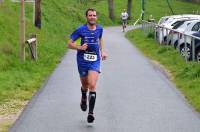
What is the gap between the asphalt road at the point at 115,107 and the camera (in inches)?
362

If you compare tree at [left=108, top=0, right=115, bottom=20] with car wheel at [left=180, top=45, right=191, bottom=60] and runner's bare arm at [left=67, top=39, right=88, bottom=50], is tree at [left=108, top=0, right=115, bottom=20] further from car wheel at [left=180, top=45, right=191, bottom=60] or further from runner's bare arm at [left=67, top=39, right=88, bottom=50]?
runner's bare arm at [left=67, top=39, right=88, bottom=50]

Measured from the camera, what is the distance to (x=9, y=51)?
712 inches

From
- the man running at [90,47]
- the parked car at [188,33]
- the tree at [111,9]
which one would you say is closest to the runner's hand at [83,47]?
the man running at [90,47]

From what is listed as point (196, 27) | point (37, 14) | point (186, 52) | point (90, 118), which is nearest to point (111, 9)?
point (37, 14)

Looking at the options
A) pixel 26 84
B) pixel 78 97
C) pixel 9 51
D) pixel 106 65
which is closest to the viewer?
pixel 78 97

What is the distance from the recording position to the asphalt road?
9188mm

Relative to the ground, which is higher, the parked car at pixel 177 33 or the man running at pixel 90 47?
the man running at pixel 90 47

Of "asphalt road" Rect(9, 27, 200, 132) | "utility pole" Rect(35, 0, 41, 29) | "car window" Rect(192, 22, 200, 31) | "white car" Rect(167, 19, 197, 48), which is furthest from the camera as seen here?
"utility pole" Rect(35, 0, 41, 29)

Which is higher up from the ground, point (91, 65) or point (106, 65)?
point (91, 65)

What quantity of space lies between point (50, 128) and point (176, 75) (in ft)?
25.2

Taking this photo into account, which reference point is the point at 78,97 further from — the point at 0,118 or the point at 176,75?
the point at 176,75

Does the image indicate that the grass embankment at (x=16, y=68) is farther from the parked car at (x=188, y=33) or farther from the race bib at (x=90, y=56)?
the parked car at (x=188, y=33)

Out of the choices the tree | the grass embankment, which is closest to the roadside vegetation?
the grass embankment

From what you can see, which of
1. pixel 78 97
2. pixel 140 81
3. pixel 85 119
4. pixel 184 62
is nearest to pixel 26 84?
pixel 78 97
